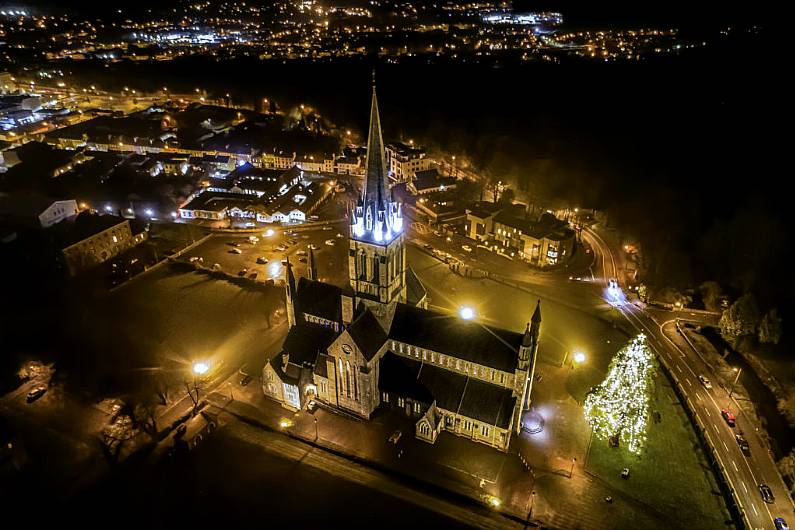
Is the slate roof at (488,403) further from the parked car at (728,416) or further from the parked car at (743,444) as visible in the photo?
the parked car at (728,416)

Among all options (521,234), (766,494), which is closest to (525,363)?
(766,494)

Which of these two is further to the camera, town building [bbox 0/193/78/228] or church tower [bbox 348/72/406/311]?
town building [bbox 0/193/78/228]

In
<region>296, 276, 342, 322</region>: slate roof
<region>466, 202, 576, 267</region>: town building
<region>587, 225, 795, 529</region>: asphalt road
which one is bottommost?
<region>587, 225, 795, 529</region>: asphalt road

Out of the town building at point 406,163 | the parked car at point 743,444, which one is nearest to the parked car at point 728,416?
the parked car at point 743,444

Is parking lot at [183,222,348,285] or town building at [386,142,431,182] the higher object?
town building at [386,142,431,182]

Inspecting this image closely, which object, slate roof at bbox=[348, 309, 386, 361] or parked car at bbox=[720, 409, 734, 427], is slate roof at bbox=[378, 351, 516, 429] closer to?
slate roof at bbox=[348, 309, 386, 361]

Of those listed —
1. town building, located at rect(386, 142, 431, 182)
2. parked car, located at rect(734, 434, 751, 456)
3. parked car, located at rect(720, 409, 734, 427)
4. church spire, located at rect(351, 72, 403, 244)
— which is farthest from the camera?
town building, located at rect(386, 142, 431, 182)

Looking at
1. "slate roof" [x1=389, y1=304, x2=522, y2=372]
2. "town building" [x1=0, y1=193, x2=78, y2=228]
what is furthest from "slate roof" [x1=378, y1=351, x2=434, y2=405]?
"town building" [x1=0, y1=193, x2=78, y2=228]
